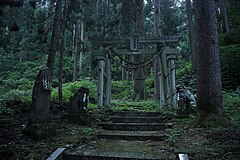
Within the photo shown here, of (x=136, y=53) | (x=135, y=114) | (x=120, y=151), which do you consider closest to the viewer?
(x=120, y=151)

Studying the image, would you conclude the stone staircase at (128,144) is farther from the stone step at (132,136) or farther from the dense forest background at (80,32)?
the dense forest background at (80,32)

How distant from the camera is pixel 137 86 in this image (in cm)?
1305

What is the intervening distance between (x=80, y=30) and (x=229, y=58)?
19.5m

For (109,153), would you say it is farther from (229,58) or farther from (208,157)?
(229,58)

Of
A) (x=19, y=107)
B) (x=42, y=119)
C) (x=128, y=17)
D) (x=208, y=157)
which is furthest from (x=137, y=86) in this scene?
(x=208, y=157)

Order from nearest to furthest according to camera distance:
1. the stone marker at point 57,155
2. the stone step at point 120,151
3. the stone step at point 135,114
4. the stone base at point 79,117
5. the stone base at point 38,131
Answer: the stone marker at point 57,155, the stone step at point 120,151, the stone base at point 38,131, the stone base at point 79,117, the stone step at point 135,114

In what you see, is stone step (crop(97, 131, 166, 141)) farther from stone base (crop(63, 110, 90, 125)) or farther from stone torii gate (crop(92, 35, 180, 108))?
stone torii gate (crop(92, 35, 180, 108))

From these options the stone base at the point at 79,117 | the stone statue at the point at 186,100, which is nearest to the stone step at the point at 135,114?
the stone statue at the point at 186,100

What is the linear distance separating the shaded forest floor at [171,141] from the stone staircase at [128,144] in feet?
0.68

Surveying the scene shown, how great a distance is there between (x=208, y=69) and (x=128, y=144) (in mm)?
2749

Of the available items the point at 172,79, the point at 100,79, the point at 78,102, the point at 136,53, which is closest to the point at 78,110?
the point at 78,102

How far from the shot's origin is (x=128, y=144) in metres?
4.74

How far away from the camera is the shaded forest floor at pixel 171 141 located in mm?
3506

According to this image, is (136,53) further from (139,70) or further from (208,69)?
(208,69)
